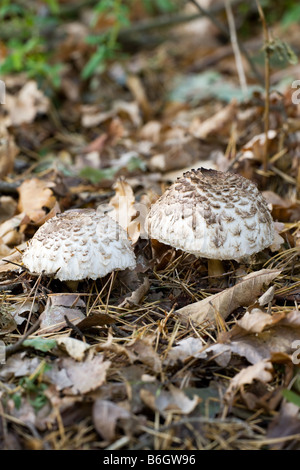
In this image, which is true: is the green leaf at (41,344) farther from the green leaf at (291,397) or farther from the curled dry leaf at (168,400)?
the green leaf at (291,397)

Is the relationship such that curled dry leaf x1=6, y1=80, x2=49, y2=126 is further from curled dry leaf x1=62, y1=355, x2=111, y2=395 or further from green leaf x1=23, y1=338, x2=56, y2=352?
curled dry leaf x1=62, y1=355, x2=111, y2=395

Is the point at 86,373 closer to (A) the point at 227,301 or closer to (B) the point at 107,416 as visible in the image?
(B) the point at 107,416

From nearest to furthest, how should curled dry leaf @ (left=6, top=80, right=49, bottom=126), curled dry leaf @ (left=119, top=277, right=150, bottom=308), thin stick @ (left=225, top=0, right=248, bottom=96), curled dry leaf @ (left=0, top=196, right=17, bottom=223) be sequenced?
curled dry leaf @ (left=119, top=277, right=150, bottom=308) → curled dry leaf @ (left=0, top=196, right=17, bottom=223) → thin stick @ (left=225, top=0, right=248, bottom=96) → curled dry leaf @ (left=6, top=80, right=49, bottom=126)

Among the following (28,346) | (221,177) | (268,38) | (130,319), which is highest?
(268,38)


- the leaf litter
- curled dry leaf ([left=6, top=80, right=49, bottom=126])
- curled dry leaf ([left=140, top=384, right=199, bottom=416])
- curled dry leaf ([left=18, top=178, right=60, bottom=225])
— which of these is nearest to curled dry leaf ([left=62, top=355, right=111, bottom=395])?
the leaf litter

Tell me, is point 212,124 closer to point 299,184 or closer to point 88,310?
point 299,184

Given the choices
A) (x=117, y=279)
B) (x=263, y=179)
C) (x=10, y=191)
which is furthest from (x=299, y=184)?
(x=10, y=191)

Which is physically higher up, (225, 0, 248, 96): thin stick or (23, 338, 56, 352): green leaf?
(225, 0, 248, 96): thin stick
